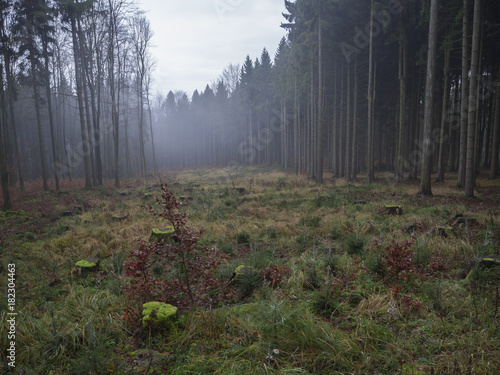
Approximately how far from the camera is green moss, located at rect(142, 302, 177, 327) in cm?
333

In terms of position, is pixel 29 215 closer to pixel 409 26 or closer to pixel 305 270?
pixel 305 270

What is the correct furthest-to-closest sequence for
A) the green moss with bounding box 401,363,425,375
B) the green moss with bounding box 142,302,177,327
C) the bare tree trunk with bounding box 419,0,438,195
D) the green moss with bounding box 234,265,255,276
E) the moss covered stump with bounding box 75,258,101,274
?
1. the bare tree trunk with bounding box 419,0,438,195
2. the moss covered stump with bounding box 75,258,101,274
3. the green moss with bounding box 234,265,255,276
4. the green moss with bounding box 142,302,177,327
5. the green moss with bounding box 401,363,425,375

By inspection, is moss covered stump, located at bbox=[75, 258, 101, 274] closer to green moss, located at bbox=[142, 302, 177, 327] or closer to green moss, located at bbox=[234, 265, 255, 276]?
green moss, located at bbox=[142, 302, 177, 327]

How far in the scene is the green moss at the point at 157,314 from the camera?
131 inches

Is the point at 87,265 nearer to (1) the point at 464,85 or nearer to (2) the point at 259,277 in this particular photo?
(2) the point at 259,277

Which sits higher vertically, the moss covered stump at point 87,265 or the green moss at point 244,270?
the green moss at point 244,270

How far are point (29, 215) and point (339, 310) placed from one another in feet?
41.5

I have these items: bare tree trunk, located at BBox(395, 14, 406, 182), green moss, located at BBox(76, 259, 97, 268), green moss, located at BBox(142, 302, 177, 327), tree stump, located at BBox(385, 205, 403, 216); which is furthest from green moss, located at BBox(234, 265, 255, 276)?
bare tree trunk, located at BBox(395, 14, 406, 182)

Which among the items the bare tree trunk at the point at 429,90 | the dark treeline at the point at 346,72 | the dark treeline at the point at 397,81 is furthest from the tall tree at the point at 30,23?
the bare tree trunk at the point at 429,90

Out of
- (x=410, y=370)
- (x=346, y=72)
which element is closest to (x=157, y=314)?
(x=410, y=370)

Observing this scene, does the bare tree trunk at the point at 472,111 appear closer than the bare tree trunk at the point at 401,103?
Yes

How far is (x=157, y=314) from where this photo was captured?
11.0ft

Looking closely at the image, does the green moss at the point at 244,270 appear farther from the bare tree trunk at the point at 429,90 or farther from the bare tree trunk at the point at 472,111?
the bare tree trunk at the point at 472,111

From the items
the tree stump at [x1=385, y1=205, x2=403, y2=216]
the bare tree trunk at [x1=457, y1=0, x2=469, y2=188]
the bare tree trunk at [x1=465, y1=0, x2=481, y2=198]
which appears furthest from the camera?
the bare tree trunk at [x1=457, y1=0, x2=469, y2=188]
